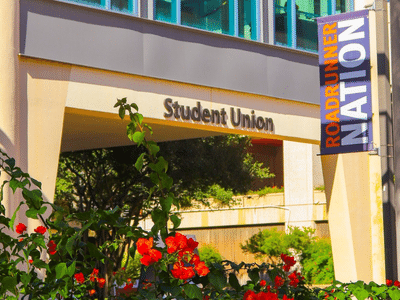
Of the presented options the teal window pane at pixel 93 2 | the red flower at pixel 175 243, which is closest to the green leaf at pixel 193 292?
the red flower at pixel 175 243

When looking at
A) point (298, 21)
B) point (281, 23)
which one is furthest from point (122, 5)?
point (298, 21)

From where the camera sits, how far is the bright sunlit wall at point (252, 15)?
12609 millimetres

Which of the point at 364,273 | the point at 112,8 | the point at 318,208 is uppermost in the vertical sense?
the point at 112,8

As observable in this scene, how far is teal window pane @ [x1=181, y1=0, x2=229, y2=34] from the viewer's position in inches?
511

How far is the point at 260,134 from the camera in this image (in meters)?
14.2

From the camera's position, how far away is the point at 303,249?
30672 millimetres

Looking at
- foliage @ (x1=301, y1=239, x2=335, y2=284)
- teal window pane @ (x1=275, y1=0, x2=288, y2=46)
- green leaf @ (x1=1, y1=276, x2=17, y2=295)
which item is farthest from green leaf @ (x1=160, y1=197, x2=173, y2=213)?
foliage @ (x1=301, y1=239, x2=335, y2=284)

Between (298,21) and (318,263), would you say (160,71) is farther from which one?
(318,263)

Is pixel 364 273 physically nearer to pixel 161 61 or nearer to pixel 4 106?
pixel 161 61

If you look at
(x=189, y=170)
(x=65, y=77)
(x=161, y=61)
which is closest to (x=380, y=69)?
(x=161, y=61)

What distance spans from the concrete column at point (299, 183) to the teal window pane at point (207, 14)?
22.9 metres

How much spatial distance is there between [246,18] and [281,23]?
864 millimetres

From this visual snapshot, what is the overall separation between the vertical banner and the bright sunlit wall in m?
1.86

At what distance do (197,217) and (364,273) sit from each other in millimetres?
25069
